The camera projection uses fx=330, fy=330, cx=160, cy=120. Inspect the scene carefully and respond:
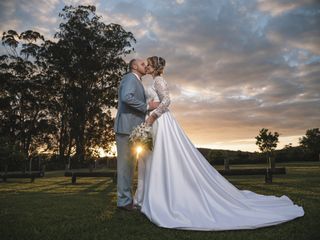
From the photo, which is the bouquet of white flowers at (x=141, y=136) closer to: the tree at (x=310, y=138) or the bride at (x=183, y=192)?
the bride at (x=183, y=192)

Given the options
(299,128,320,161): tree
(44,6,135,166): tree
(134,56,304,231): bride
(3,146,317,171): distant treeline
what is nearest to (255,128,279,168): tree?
(299,128,320,161): tree

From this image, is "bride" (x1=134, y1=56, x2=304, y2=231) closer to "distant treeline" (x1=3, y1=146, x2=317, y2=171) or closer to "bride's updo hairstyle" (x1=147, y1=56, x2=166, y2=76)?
"bride's updo hairstyle" (x1=147, y1=56, x2=166, y2=76)

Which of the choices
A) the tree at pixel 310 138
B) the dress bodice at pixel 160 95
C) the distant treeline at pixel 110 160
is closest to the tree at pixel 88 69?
the distant treeline at pixel 110 160

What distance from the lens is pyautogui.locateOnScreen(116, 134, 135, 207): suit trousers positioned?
21.3 ft

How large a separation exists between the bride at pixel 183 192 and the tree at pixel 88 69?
30.4m

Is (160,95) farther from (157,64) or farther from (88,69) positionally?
(88,69)

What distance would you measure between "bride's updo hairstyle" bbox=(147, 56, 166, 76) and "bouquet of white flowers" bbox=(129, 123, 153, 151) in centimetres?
123

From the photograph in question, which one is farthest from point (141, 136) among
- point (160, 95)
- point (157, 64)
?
point (157, 64)

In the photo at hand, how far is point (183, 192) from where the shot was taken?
580cm

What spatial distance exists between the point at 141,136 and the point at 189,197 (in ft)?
4.67

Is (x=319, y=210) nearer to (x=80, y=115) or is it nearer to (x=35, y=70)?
(x=80, y=115)

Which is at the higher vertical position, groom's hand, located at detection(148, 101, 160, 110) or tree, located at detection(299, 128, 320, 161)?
tree, located at detection(299, 128, 320, 161)

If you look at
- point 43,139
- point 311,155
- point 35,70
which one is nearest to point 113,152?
point 43,139

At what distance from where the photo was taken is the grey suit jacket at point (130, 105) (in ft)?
21.2
